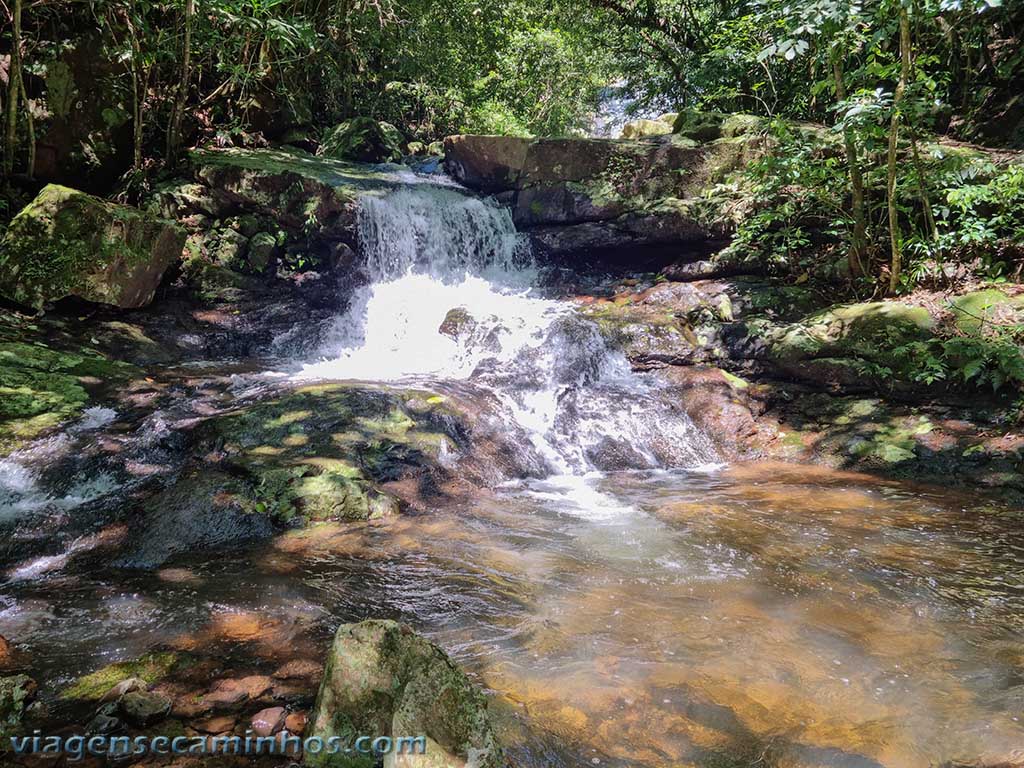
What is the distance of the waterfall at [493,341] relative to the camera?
23.4 ft

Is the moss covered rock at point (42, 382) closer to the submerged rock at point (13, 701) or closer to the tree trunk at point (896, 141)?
the submerged rock at point (13, 701)

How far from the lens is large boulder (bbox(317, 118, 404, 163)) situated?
13.8 meters

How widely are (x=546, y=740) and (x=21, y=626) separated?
2.86 meters

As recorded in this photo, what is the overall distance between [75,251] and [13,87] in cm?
A: 229

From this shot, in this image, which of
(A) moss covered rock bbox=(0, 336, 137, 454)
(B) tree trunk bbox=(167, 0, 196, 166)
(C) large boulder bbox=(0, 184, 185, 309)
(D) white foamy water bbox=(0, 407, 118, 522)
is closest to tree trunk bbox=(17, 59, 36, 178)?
(C) large boulder bbox=(0, 184, 185, 309)

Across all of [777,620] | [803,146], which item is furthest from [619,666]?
[803,146]

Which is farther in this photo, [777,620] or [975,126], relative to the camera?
[975,126]

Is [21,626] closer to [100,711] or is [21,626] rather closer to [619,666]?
[100,711]

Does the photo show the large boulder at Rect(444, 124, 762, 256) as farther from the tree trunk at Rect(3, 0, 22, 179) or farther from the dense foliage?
the tree trunk at Rect(3, 0, 22, 179)

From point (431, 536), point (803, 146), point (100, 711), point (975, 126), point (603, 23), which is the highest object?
point (603, 23)

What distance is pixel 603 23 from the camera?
15.7 metres

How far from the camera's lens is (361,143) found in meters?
14.0

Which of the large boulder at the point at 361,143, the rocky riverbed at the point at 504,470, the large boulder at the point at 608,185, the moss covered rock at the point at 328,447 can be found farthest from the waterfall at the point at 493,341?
the large boulder at the point at 361,143

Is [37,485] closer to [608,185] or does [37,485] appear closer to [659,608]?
[659,608]
